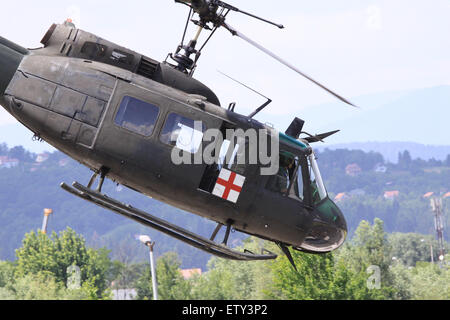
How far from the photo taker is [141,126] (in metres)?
16.1

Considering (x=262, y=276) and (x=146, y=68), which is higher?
(x=262, y=276)

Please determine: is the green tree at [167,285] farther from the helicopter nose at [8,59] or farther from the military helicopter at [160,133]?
the helicopter nose at [8,59]

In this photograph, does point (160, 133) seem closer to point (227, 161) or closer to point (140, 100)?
point (140, 100)

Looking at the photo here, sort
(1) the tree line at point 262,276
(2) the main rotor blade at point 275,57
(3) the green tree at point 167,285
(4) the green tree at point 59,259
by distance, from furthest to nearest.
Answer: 1. (3) the green tree at point 167,285
2. (4) the green tree at point 59,259
3. (1) the tree line at point 262,276
4. (2) the main rotor blade at point 275,57

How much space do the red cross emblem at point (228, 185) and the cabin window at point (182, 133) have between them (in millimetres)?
902

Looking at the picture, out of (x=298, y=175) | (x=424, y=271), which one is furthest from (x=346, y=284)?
(x=424, y=271)

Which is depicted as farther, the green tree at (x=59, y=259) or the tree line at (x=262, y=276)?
the green tree at (x=59, y=259)

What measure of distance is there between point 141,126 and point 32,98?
253 cm

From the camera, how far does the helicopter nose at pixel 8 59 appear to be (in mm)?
16547

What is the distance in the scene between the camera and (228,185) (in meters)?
16.7

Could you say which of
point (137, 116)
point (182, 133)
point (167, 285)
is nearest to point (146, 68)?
point (137, 116)

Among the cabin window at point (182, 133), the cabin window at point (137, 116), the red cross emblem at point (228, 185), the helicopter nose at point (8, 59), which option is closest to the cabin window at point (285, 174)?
the red cross emblem at point (228, 185)

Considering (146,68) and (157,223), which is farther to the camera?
(146,68)

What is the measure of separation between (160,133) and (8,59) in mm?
3909
